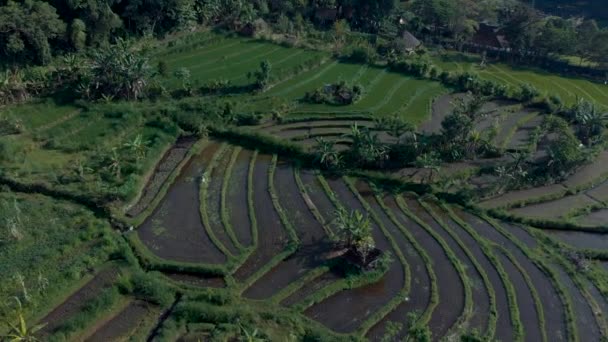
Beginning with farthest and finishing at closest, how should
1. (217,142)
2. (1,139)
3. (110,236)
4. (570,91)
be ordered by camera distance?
(570,91), (217,142), (1,139), (110,236)

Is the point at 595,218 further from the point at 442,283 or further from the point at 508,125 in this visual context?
the point at 442,283

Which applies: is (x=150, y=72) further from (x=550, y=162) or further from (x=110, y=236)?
(x=550, y=162)

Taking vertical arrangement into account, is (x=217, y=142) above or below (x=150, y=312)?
above

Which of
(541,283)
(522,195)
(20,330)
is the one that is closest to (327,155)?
(522,195)

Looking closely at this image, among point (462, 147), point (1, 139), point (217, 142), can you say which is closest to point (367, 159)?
point (462, 147)

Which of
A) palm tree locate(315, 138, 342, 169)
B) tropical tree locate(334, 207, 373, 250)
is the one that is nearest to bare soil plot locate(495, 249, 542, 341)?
tropical tree locate(334, 207, 373, 250)

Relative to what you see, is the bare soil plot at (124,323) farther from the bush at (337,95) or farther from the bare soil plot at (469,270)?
the bush at (337,95)
